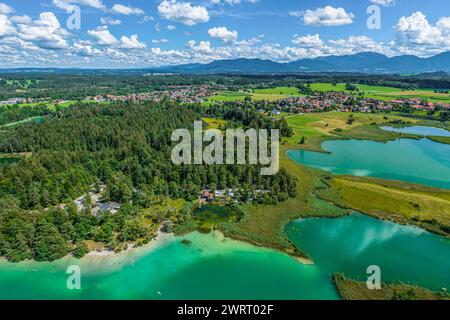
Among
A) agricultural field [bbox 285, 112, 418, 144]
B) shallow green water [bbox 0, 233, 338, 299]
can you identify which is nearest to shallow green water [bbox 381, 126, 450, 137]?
agricultural field [bbox 285, 112, 418, 144]

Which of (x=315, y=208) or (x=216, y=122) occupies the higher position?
(x=216, y=122)

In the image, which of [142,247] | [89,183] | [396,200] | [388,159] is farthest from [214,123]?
[142,247]

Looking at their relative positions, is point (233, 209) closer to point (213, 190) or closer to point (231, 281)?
point (213, 190)

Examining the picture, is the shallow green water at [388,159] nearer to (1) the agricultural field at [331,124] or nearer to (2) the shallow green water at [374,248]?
(1) the agricultural field at [331,124]

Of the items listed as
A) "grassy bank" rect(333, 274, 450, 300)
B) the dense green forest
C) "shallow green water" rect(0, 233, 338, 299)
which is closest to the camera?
"grassy bank" rect(333, 274, 450, 300)

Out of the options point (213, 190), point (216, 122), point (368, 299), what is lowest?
point (368, 299)

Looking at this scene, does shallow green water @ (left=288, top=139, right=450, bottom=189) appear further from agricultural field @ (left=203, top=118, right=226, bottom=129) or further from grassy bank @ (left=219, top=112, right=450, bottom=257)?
agricultural field @ (left=203, top=118, right=226, bottom=129)

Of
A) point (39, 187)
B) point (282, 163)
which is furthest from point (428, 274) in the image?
point (39, 187)
